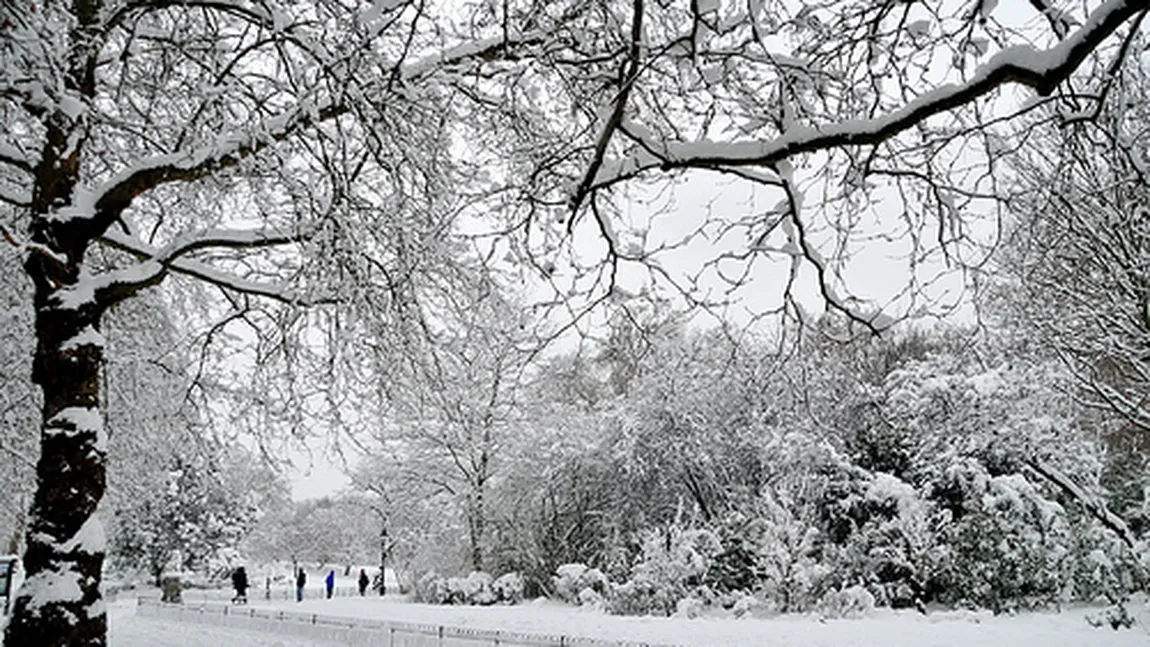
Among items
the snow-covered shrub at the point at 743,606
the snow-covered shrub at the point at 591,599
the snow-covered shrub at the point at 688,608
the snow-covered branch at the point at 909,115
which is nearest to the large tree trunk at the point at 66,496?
the snow-covered branch at the point at 909,115

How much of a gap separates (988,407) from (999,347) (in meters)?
4.07

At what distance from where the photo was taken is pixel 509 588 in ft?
68.8

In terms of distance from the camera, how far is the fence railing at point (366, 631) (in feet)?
37.9

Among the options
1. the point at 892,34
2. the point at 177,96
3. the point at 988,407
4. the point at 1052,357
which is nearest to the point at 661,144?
the point at 892,34

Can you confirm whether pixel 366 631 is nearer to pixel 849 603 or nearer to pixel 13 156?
pixel 849 603

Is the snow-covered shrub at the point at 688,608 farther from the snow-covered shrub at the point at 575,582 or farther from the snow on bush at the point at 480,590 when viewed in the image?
the snow on bush at the point at 480,590

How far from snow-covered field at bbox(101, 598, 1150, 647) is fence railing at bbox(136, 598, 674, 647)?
47 cm

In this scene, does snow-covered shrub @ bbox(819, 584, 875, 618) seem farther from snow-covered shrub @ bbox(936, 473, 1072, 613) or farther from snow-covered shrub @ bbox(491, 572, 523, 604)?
snow-covered shrub @ bbox(491, 572, 523, 604)

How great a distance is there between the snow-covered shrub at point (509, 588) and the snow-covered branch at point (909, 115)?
1862 cm

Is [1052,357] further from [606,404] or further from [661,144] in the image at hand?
[606,404]

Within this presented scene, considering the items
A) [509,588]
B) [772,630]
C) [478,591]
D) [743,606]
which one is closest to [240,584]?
[478,591]

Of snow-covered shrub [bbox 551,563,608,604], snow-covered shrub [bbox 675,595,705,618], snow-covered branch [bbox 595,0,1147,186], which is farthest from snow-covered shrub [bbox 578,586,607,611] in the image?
snow-covered branch [bbox 595,0,1147,186]

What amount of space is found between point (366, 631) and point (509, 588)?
6806 mm

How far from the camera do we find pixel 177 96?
705cm
